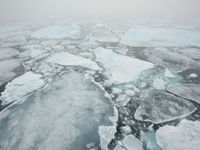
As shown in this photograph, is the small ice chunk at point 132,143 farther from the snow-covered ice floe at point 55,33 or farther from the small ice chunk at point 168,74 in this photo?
the snow-covered ice floe at point 55,33

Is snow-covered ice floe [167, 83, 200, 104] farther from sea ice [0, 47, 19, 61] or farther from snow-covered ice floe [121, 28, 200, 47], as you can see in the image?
sea ice [0, 47, 19, 61]

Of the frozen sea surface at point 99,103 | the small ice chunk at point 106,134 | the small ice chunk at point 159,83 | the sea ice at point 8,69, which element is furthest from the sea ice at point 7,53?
the small ice chunk at point 159,83

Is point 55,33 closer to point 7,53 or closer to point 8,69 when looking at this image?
point 7,53

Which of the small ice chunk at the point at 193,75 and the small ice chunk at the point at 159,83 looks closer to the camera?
the small ice chunk at the point at 159,83

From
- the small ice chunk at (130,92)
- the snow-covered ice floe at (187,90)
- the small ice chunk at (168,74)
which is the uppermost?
the snow-covered ice floe at (187,90)

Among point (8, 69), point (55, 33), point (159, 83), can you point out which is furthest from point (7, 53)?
point (159, 83)

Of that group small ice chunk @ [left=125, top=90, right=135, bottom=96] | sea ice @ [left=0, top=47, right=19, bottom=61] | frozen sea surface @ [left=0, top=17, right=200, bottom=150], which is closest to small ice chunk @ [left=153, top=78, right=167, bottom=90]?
frozen sea surface @ [left=0, top=17, right=200, bottom=150]

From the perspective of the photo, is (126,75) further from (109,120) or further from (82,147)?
(82,147)
